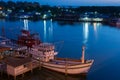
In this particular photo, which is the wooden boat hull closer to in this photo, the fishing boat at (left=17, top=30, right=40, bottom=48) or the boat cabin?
the boat cabin

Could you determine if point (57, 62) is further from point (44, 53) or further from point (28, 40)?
point (28, 40)

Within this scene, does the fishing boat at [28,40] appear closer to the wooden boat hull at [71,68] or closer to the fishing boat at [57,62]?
the fishing boat at [57,62]

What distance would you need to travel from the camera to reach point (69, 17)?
344 feet

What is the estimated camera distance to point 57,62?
2070cm

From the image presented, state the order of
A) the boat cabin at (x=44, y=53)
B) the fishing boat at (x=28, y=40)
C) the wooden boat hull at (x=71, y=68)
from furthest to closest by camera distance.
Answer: the fishing boat at (x=28, y=40), the boat cabin at (x=44, y=53), the wooden boat hull at (x=71, y=68)

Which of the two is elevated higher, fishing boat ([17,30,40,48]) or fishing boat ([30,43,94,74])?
fishing boat ([17,30,40,48])

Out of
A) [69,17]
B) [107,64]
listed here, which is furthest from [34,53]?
[69,17]

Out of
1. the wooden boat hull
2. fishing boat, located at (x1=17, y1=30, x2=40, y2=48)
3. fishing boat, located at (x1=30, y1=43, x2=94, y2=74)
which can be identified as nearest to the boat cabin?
fishing boat, located at (x1=30, y1=43, x2=94, y2=74)

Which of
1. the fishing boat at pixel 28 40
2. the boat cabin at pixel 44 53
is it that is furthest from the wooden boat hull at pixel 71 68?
the fishing boat at pixel 28 40

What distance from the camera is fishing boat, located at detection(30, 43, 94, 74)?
65.7ft

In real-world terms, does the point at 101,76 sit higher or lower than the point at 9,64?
lower

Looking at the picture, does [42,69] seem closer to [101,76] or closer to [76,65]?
[76,65]

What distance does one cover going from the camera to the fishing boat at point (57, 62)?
20016 millimetres

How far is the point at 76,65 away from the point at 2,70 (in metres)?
5.19
